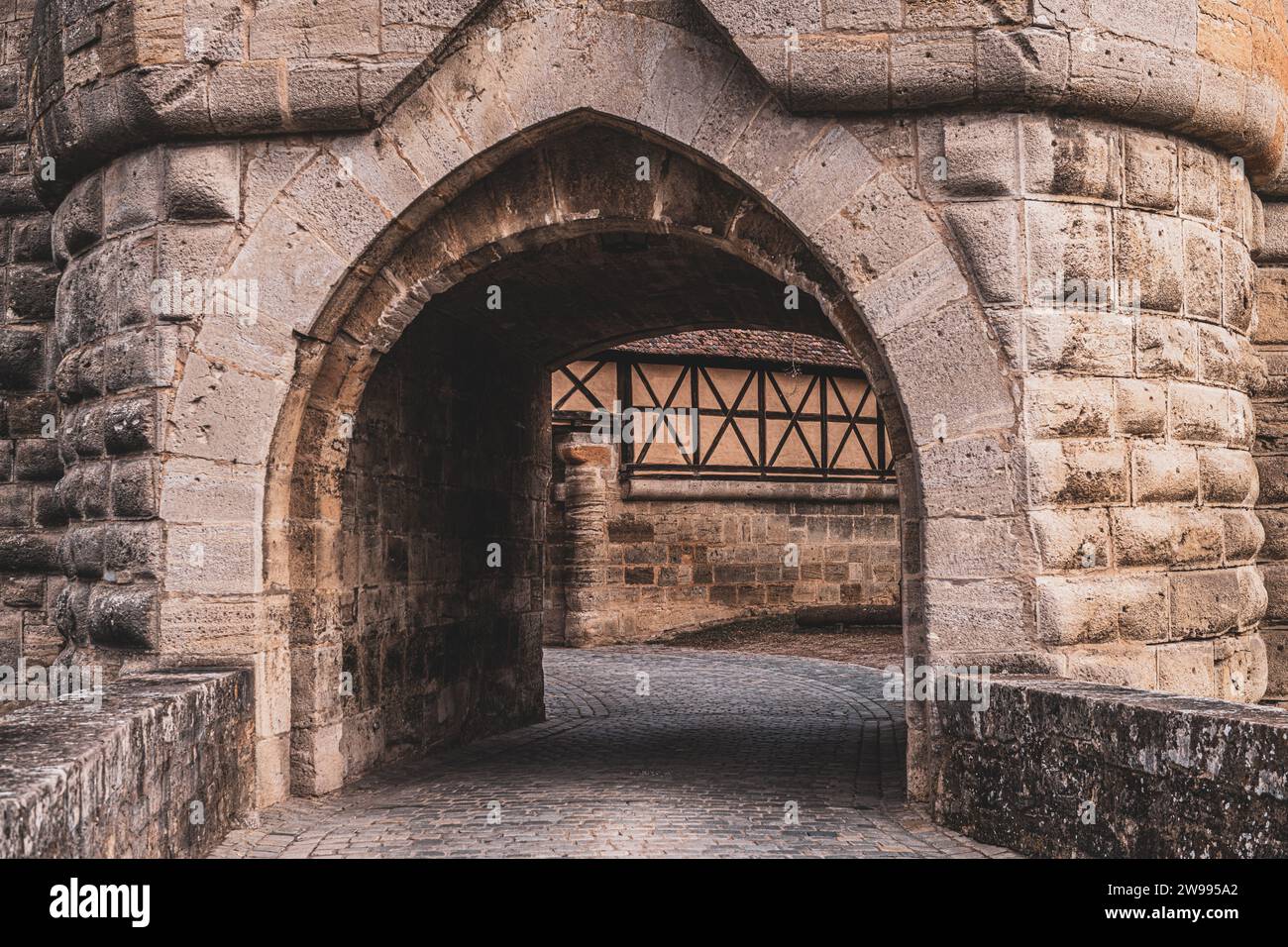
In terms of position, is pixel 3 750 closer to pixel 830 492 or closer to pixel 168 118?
pixel 168 118

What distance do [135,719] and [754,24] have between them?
10.9 feet

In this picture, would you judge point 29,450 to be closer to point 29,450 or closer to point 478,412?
point 29,450

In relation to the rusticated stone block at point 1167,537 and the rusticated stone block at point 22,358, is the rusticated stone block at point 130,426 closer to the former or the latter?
the rusticated stone block at point 22,358

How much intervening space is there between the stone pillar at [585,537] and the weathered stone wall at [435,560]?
7.49 metres

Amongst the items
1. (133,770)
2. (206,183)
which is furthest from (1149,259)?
(133,770)

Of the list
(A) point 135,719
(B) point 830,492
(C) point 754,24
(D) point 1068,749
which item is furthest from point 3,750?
(B) point 830,492

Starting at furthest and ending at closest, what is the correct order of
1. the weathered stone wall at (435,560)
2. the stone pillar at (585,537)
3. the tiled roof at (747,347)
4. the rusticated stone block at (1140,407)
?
the tiled roof at (747,347) → the stone pillar at (585,537) → the weathered stone wall at (435,560) → the rusticated stone block at (1140,407)

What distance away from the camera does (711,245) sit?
5.66m

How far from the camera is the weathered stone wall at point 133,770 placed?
285 cm

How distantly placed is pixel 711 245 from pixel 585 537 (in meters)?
11.4

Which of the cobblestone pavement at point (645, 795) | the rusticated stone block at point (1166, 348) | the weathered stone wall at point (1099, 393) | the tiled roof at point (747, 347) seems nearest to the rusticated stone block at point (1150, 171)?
the weathered stone wall at point (1099, 393)

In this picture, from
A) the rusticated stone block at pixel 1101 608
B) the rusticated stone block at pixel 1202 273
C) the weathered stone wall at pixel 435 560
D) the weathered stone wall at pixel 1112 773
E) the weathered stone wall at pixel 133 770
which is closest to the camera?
the weathered stone wall at pixel 133 770

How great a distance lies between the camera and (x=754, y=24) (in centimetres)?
498

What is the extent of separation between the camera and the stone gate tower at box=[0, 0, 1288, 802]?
Answer: 16.1 feet
